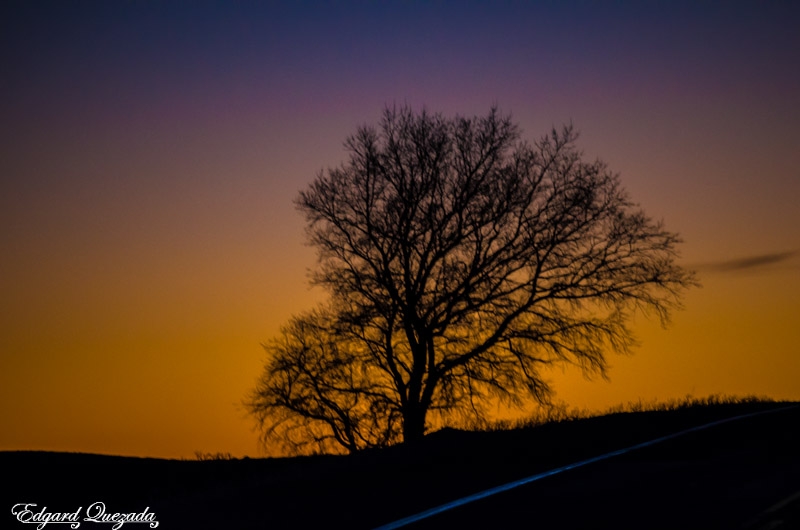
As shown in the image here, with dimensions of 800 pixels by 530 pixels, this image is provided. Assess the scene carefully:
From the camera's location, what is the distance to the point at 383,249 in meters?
27.5

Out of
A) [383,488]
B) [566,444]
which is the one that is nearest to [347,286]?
[566,444]

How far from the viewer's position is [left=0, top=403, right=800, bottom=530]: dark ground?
8.54 metres

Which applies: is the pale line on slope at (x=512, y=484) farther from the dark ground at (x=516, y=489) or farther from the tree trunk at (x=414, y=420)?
the tree trunk at (x=414, y=420)

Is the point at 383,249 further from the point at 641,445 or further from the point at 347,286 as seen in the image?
the point at 641,445
